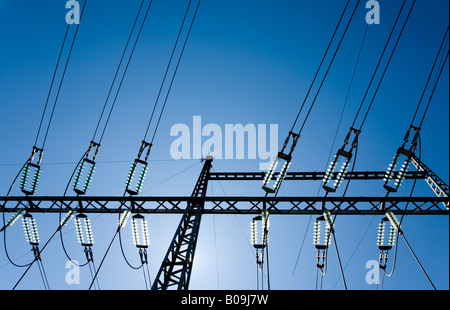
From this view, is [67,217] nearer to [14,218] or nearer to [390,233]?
[14,218]

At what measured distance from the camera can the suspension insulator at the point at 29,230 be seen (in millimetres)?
10977

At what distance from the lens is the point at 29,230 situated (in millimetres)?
11031

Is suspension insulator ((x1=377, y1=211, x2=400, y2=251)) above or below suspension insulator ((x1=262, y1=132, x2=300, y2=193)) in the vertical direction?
below

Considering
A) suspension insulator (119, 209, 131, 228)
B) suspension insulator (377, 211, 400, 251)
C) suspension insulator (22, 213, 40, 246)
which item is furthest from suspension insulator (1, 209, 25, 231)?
suspension insulator (377, 211, 400, 251)

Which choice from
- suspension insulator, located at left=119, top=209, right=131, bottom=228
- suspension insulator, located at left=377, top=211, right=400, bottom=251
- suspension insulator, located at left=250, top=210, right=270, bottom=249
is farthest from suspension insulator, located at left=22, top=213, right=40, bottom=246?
suspension insulator, located at left=377, top=211, right=400, bottom=251

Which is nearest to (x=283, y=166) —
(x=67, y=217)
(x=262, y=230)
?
(x=262, y=230)

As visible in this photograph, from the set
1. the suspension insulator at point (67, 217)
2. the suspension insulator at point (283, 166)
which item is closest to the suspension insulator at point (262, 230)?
the suspension insulator at point (283, 166)

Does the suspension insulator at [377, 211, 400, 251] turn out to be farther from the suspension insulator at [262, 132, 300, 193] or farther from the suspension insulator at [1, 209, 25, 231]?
the suspension insulator at [1, 209, 25, 231]

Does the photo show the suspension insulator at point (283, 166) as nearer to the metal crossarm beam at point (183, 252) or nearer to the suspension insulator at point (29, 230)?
the metal crossarm beam at point (183, 252)

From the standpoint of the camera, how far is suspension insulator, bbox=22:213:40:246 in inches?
432

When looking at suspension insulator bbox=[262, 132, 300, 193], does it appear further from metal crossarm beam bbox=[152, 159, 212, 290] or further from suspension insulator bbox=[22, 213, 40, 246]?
suspension insulator bbox=[22, 213, 40, 246]
